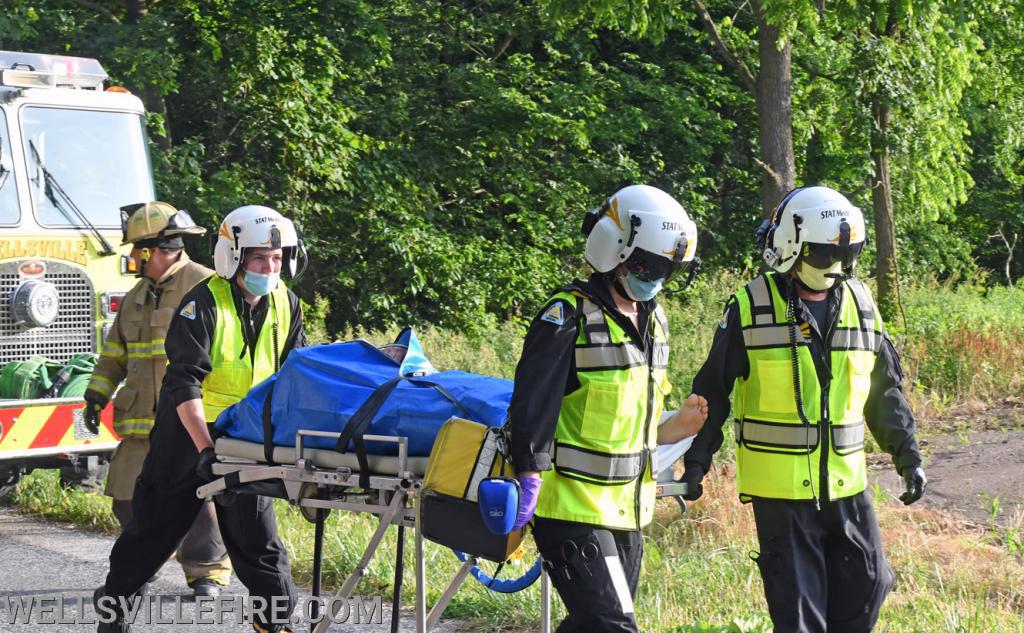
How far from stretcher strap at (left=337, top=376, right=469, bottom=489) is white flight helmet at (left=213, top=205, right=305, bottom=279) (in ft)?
3.58

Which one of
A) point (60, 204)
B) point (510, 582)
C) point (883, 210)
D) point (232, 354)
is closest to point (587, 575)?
point (510, 582)

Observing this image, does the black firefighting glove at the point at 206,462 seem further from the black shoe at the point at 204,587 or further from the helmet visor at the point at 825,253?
the helmet visor at the point at 825,253

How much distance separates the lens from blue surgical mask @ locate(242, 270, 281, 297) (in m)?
5.24

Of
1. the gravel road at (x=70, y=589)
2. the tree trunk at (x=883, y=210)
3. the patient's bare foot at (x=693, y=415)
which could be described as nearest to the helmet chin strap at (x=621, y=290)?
the patient's bare foot at (x=693, y=415)

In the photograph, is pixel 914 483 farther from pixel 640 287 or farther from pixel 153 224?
pixel 153 224

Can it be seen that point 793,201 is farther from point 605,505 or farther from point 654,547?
point 654,547

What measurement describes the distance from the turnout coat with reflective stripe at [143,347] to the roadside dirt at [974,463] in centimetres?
444

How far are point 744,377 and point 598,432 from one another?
0.85m

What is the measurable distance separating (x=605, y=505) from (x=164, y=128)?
44.0 feet

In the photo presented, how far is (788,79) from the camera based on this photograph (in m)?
12.7

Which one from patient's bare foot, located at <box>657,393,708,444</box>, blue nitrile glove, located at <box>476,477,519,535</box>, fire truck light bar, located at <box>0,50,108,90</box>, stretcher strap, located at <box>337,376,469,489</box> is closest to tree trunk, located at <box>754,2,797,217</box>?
fire truck light bar, located at <box>0,50,108,90</box>

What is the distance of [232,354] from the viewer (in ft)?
17.3

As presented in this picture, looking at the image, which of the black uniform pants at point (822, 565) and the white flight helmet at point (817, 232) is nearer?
the black uniform pants at point (822, 565)

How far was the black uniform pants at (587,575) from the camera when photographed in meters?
3.91
